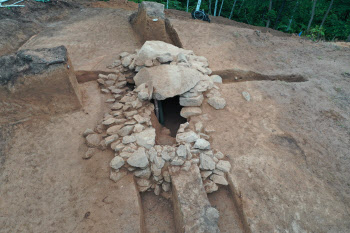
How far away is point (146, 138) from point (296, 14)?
50.1ft

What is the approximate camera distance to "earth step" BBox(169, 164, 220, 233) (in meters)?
2.08

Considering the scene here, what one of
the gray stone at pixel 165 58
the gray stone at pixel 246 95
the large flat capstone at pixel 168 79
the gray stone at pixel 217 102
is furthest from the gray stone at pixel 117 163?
the gray stone at pixel 246 95

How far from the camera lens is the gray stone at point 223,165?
257 cm

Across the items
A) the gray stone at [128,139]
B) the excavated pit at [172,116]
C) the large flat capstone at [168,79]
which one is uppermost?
the large flat capstone at [168,79]

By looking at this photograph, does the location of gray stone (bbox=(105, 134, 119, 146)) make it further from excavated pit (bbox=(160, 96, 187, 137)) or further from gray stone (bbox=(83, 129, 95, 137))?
excavated pit (bbox=(160, 96, 187, 137))

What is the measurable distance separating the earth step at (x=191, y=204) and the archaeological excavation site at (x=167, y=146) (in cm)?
1

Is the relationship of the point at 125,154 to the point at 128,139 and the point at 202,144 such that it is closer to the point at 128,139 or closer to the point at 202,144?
the point at 128,139

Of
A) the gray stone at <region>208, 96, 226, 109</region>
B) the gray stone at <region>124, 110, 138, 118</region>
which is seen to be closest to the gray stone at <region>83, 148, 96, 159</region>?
the gray stone at <region>124, 110, 138, 118</region>

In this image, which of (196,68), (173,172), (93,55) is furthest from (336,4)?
(173,172)

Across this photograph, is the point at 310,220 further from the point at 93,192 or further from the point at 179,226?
the point at 93,192

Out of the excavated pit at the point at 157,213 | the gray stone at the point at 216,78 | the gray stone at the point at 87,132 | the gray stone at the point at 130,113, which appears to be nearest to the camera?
the excavated pit at the point at 157,213

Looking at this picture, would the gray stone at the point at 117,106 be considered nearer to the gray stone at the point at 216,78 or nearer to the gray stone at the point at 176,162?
the gray stone at the point at 176,162

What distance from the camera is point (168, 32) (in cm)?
582

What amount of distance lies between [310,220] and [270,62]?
147 inches
